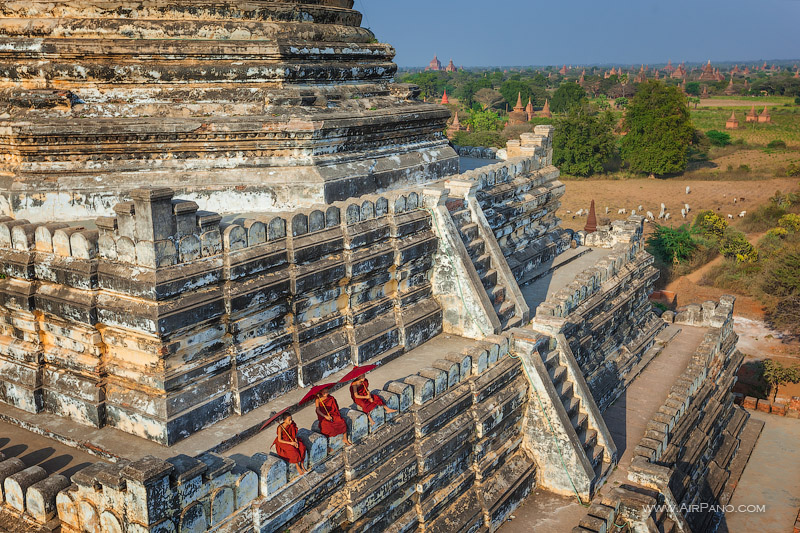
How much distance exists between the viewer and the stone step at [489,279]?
12.4 meters

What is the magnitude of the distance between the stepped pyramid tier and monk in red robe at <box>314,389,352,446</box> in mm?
4084

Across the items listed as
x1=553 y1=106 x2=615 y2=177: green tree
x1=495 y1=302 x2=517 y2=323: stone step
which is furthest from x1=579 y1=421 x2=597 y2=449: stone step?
x1=553 y1=106 x2=615 y2=177: green tree

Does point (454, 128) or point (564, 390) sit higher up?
point (454, 128)

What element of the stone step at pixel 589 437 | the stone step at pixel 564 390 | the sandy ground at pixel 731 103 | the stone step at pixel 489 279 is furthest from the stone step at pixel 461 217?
the sandy ground at pixel 731 103

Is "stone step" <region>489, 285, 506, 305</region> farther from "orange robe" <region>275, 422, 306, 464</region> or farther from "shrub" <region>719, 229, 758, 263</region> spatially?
"shrub" <region>719, 229, 758, 263</region>

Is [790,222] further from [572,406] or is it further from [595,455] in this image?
[595,455]

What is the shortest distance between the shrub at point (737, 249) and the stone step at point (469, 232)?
71.8 ft

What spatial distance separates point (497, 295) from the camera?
41.0ft

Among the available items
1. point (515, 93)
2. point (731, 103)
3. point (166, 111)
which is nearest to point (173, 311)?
point (166, 111)

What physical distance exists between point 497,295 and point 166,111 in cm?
576

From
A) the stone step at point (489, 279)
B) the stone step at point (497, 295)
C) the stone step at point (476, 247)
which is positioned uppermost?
the stone step at point (476, 247)

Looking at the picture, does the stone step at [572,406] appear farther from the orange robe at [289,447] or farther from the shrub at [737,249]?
the shrub at [737,249]

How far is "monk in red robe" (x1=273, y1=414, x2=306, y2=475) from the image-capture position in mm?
7535

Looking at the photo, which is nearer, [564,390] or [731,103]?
[564,390]
